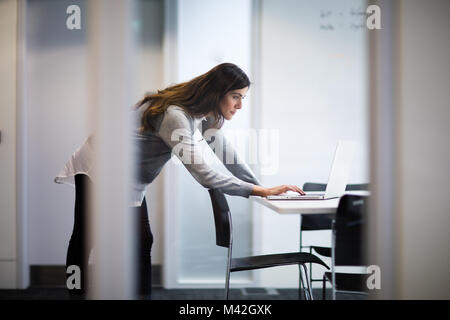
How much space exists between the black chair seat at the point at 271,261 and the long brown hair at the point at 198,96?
2.33 ft

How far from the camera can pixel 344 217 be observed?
1.58 meters

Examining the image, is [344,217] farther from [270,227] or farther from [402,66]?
[270,227]

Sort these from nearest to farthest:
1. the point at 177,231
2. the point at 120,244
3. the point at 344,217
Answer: the point at 120,244 < the point at 344,217 < the point at 177,231

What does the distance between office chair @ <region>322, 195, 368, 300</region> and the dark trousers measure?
2.72ft

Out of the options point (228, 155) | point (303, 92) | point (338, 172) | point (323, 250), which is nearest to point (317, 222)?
point (323, 250)

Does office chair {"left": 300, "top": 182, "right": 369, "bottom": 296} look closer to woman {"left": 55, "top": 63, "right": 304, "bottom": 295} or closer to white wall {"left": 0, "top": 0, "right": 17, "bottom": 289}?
woman {"left": 55, "top": 63, "right": 304, "bottom": 295}

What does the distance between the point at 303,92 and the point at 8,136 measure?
1.79 metres

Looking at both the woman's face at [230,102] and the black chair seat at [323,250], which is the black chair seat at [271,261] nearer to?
the black chair seat at [323,250]

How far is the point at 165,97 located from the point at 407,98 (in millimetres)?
1057

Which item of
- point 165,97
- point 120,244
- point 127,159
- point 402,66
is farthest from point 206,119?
point 402,66

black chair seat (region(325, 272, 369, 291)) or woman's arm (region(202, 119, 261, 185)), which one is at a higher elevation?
woman's arm (region(202, 119, 261, 185))

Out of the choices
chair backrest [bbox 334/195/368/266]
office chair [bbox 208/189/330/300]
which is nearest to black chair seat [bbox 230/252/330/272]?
office chair [bbox 208/189/330/300]

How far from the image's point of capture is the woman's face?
79.0 inches

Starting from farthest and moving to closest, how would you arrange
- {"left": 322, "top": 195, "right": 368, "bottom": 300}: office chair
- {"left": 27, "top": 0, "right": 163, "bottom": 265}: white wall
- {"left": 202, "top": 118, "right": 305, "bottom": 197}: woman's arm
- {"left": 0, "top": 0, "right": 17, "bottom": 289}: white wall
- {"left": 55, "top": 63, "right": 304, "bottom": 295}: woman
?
1. {"left": 27, "top": 0, "right": 163, "bottom": 265}: white wall
2. {"left": 0, "top": 0, "right": 17, "bottom": 289}: white wall
3. {"left": 202, "top": 118, "right": 305, "bottom": 197}: woman's arm
4. {"left": 55, "top": 63, "right": 304, "bottom": 295}: woman
5. {"left": 322, "top": 195, "right": 368, "bottom": 300}: office chair
